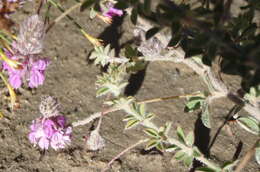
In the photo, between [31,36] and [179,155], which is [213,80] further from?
[31,36]

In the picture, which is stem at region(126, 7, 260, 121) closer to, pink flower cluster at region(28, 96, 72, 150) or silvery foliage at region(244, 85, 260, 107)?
silvery foliage at region(244, 85, 260, 107)

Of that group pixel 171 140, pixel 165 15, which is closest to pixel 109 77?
pixel 171 140

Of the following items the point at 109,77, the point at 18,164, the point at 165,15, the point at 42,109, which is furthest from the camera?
the point at 18,164

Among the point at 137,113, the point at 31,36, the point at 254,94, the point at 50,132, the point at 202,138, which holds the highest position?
the point at 31,36

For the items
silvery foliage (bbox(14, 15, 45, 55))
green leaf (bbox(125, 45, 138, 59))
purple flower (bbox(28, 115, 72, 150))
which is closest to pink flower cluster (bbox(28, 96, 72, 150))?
purple flower (bbox(28, 115, 72, 150))

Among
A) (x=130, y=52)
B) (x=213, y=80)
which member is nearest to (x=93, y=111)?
(x=130, y=52)

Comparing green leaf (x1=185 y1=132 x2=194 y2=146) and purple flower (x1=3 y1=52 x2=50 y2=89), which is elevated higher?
purple flower (x1=3 y1=52 x2=50 y2=89)

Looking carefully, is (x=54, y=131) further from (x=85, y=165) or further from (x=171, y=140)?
(x=171, y=140)
